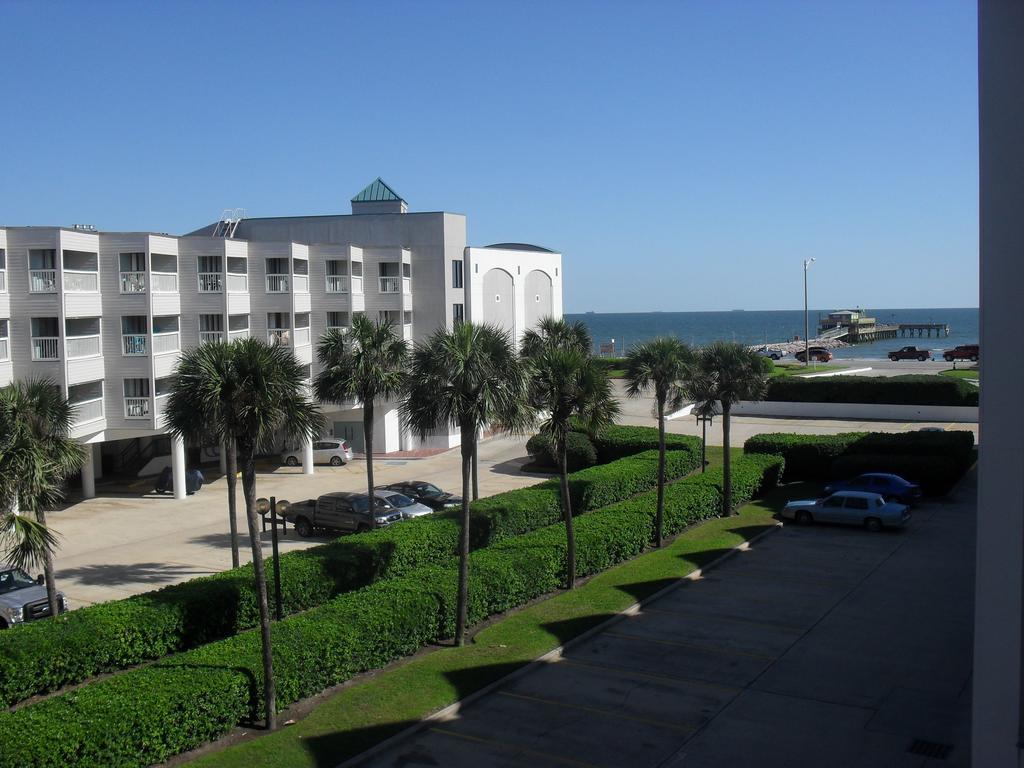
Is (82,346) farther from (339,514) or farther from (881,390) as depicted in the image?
(881,390)

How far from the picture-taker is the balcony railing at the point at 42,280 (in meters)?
30.5

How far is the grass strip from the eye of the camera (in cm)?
1351

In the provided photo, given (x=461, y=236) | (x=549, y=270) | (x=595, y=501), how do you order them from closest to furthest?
(x=595, y=501), (x=461, y=236), (x=549, y=270)

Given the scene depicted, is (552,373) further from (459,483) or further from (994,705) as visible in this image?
(459,483)

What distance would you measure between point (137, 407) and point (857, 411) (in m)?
38.2

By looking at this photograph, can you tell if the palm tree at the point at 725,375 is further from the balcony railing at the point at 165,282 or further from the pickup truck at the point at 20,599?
the balcony railing at the point at 165,282

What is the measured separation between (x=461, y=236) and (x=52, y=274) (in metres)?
21.7

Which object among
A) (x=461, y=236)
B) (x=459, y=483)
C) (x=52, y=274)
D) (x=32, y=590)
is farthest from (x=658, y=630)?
(x=461, y=236)

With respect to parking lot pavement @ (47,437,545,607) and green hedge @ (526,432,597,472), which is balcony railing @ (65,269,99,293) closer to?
parking lot pavement @ (47,437,545,607)

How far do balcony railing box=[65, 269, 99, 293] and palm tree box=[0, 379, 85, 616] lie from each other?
13230mm

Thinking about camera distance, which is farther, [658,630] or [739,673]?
[658,630]

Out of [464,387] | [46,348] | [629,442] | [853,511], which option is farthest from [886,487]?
[46,348]

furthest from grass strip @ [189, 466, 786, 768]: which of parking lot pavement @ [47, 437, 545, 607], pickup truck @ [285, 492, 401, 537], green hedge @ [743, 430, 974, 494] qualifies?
green hedge @ [743, 430, 974, 494]

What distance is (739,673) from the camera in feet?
55.5
